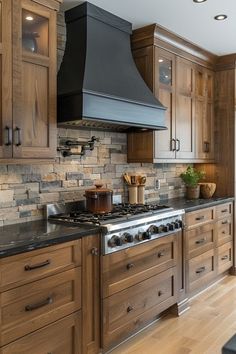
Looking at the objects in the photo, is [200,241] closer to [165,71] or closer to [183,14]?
[165,71]

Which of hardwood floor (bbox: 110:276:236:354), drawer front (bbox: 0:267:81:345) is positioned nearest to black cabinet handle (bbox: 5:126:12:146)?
drawer front (bbox: 0:267:81:345)

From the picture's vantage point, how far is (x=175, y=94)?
3736 millimetres

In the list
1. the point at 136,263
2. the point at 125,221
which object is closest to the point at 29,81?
the point at 125,221

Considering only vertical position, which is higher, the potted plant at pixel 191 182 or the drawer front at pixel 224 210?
the potted plant at pixel 191 182

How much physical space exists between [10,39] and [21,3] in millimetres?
285

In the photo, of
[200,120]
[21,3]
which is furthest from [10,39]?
[200,120]

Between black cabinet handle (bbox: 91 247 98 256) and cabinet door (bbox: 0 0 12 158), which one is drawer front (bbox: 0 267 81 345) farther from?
cabinet door (bbox: 0 0 12 158)

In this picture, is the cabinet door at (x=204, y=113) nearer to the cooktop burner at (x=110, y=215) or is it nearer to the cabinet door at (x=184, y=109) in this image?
the cabinet door at (x=184, y=109)

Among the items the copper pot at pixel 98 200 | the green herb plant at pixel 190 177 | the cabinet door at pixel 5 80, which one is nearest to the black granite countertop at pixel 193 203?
the green herb plant at pixel 190 177

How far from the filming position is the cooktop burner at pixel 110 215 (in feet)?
8.48

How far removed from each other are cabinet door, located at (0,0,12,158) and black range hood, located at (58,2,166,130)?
48 centimetres

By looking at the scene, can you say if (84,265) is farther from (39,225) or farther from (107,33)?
(107,33)

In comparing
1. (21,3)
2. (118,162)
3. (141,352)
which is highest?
(21,3)

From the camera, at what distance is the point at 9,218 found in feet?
8.55
